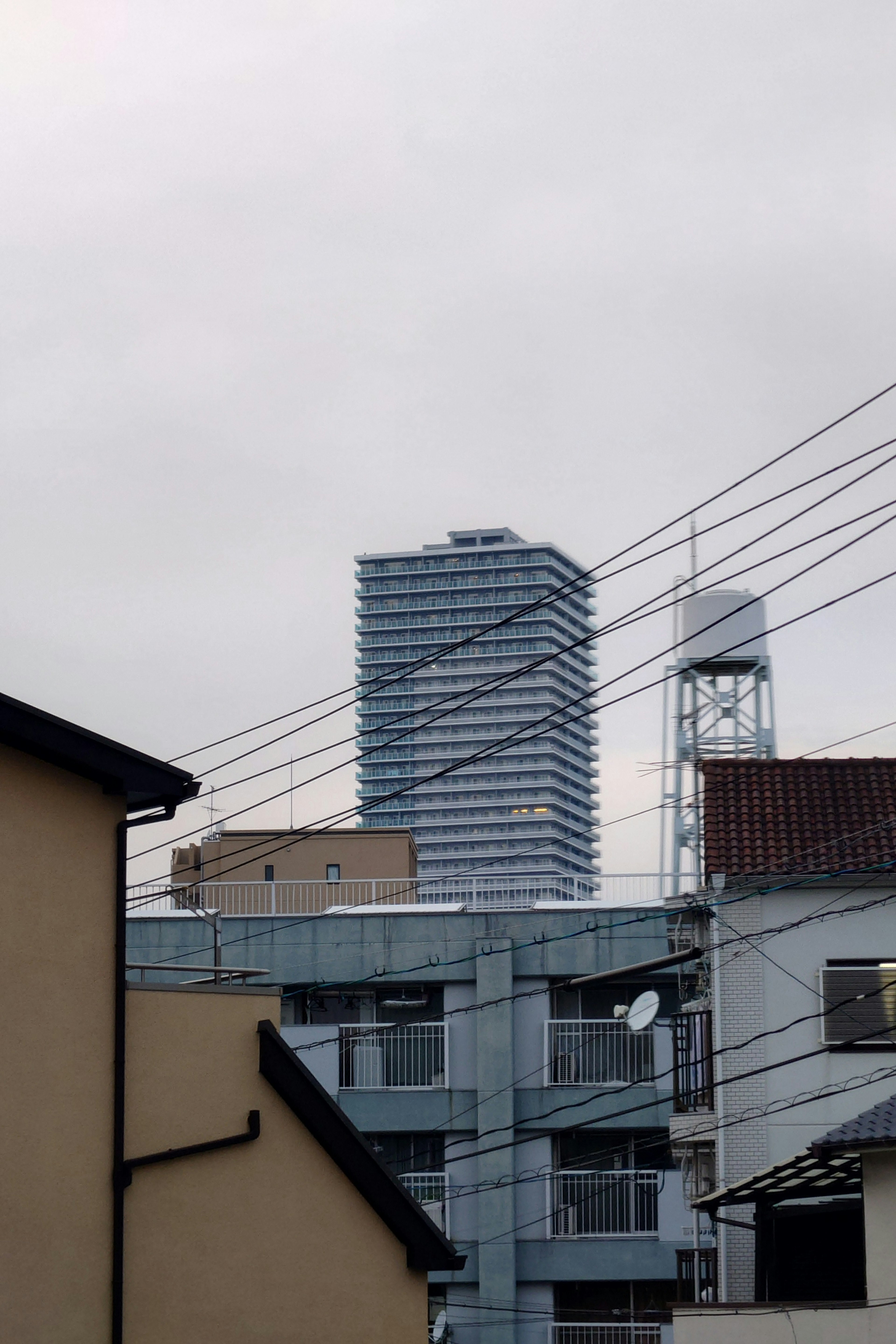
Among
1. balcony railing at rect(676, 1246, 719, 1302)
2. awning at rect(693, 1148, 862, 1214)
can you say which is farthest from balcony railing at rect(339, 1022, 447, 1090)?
awning at rect(693, 1148, 862, 1214)

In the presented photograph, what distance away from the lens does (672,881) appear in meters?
39.6

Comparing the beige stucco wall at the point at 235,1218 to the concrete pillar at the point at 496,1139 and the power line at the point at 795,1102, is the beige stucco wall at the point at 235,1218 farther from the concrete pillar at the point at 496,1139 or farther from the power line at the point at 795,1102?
the concrete pillar at the point at 496,1139

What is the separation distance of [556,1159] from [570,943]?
5118 mm

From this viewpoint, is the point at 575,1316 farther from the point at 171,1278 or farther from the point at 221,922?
the point at 171,1278

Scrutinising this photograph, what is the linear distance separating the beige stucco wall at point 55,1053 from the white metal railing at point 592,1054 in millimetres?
26994

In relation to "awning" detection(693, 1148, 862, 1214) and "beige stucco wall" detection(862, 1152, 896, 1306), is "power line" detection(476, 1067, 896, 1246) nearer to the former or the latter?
"awning" detection(693, 1148, 862, 1214)

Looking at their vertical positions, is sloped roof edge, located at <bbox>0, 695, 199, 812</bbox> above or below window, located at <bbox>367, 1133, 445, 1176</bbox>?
above

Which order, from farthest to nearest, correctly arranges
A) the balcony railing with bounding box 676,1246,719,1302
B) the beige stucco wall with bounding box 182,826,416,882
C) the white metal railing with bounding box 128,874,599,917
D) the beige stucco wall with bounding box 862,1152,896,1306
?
the beige stucco wall with bounding box 182,826,416,882
the white metal railing with bounding box 128,874,599,917
the balcony railing with bounding box 676,1246,719,1302
the beige stucco wall with bounding box 862,1152,896,1306

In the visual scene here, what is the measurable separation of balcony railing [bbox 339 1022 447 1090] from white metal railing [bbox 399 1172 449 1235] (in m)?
2.05

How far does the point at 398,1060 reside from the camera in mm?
36344

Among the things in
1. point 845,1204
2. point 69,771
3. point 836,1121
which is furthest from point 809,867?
point 69,771

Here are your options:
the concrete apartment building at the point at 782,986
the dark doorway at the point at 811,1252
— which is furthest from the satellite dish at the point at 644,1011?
the dark doorway at the point at 811,1252

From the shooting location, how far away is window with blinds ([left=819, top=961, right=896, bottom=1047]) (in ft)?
81.8

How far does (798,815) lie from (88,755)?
18884 mm
